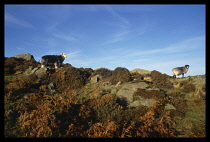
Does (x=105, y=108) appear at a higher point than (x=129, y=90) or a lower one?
lower

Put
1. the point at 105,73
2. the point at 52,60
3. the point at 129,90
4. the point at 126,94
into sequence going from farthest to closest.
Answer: the point at 52,60, the point at 105,73, the point at 129,90, the point at 126,94

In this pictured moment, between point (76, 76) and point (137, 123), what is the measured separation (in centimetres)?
1040

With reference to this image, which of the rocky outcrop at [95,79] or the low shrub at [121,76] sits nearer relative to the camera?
the low shrub at [121,76]

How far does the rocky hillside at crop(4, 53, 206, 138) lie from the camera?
25.0 feet

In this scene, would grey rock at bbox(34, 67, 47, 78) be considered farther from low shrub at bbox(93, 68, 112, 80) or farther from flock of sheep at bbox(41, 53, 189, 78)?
low shrub at bbox(93, 68, 112, 80)

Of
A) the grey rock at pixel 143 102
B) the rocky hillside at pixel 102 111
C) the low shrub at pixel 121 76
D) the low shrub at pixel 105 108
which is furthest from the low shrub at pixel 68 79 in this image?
the grey rock at pixel 143 102

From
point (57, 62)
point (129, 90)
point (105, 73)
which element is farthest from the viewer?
point (57, 62)

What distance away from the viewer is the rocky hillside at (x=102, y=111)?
7.62 metres

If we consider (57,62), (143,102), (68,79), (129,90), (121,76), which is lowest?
(143,102)

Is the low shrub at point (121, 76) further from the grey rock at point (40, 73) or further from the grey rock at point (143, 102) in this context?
the grey rock at point (40, 73)

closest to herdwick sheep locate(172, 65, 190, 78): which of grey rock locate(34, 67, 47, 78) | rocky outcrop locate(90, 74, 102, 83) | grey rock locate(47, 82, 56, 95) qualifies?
rocky outcrop locate(90, 74, 102, 83)

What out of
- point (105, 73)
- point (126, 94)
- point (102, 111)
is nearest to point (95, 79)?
point (105, 73)

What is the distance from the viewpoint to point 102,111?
1015 centimetres

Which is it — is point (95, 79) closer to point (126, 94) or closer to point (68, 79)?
point (68, 79)
